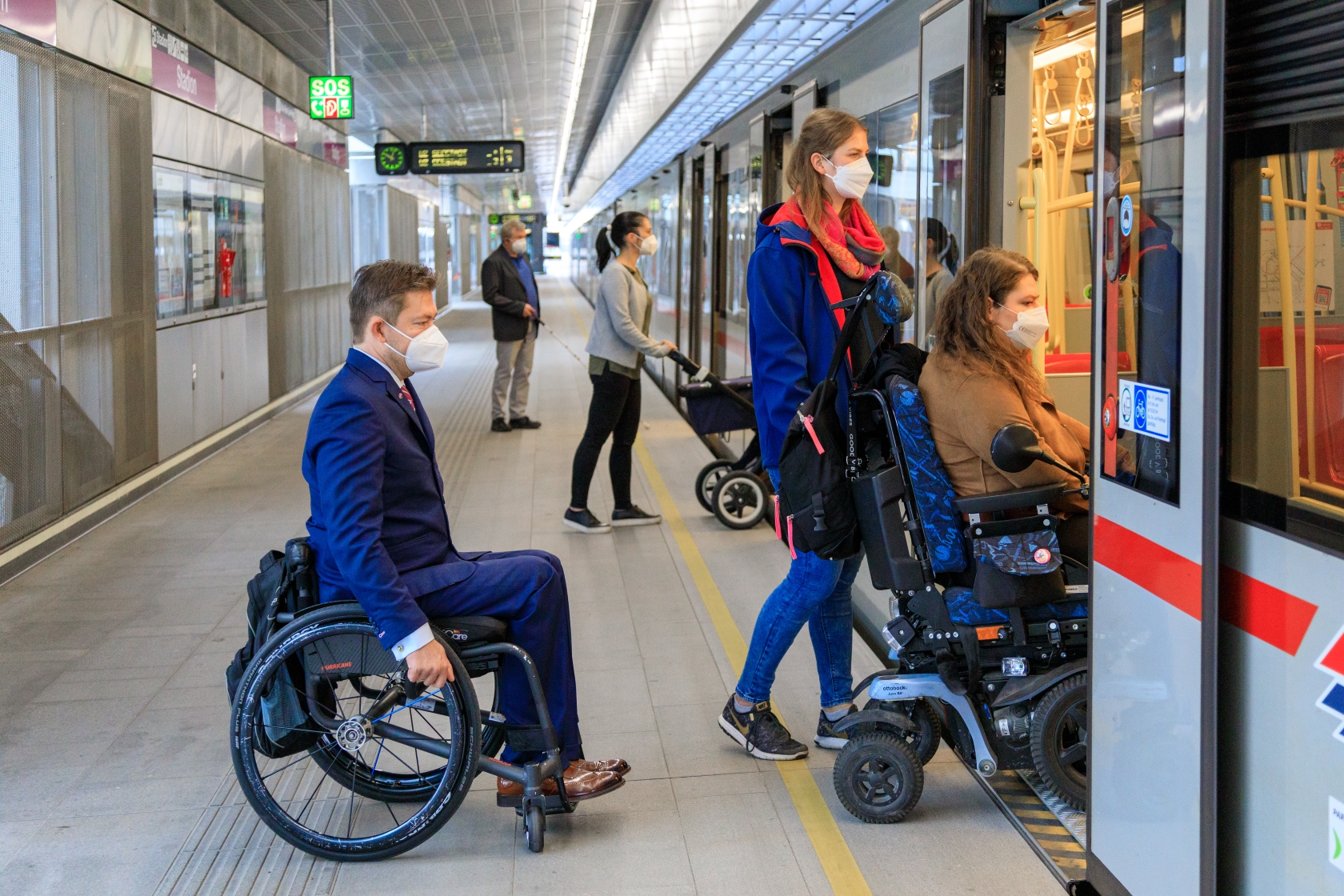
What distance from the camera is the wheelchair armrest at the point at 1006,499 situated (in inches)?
121

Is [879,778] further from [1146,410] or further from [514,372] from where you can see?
[514,372]

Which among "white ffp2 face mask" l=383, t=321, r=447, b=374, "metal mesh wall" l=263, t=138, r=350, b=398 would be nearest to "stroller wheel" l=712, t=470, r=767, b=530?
"white ffp2 face mask" l=383, t=321, r=447, b=374

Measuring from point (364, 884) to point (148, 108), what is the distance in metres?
6.85

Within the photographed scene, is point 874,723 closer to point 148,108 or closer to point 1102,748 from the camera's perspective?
point 1102,748

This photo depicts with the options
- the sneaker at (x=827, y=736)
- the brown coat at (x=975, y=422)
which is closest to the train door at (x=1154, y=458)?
the brown coat at (x=975, y=422)

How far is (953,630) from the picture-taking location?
319 cm

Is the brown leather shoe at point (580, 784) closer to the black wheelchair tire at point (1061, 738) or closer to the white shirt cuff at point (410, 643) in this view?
the white shirt cuff at point (410, 643)

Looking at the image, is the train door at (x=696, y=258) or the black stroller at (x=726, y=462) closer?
the black stroller at (x=726, y=462)

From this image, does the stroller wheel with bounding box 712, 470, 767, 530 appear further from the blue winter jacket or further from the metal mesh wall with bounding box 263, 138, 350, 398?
the metal mesh wall with bounding box 263, 138, 350, 398

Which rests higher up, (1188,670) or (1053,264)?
(1053,264)

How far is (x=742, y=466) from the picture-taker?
22.3 ft

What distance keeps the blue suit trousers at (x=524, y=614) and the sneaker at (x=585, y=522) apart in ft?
11.5

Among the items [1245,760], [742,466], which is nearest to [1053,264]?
[742,466]

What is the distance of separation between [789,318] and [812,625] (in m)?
0.92
